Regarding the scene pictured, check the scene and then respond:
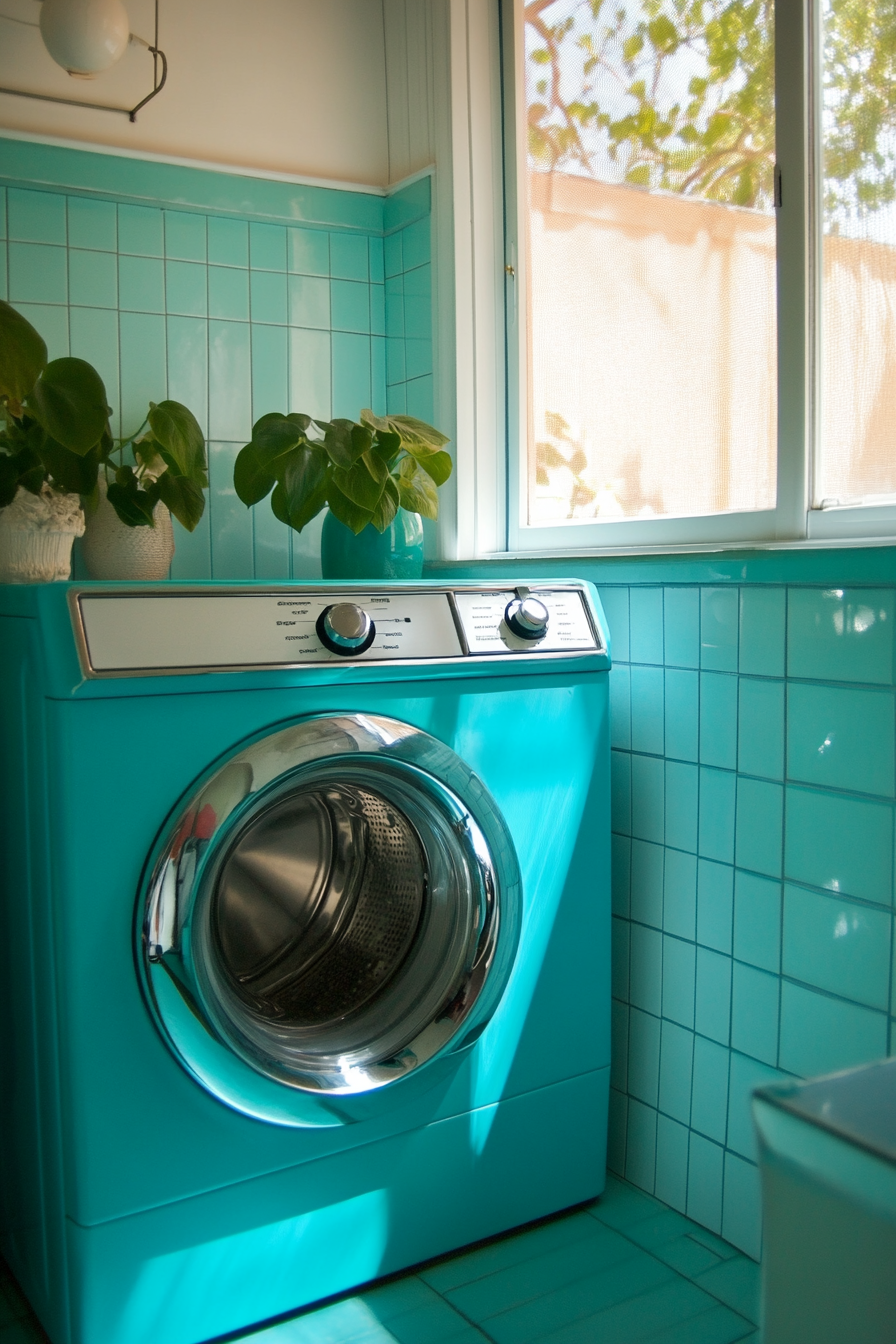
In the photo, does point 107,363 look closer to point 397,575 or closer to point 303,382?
point 303,382

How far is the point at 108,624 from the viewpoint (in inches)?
44.8

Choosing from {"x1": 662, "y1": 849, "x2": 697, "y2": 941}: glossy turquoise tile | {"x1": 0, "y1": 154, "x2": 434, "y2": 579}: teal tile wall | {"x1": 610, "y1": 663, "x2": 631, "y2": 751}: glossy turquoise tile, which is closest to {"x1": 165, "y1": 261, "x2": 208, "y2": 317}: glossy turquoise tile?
{"x1": 0, "y1": 154, "x2": 434, "y2": 579}: teal tile wall

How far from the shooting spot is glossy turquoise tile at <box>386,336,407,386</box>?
2102mm

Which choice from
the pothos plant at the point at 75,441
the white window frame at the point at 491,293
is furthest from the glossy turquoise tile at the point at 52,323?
the white window frame at the point at 491,293

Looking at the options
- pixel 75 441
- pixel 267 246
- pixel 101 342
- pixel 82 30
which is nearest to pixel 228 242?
pixel 267 246

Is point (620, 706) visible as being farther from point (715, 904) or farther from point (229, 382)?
point (229, 382)

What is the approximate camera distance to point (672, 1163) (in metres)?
1.57

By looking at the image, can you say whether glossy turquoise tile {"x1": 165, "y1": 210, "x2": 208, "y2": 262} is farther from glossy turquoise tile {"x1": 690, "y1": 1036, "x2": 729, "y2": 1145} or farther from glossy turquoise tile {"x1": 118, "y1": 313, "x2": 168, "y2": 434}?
glossy turquoise tile {"x1": 690, "y1": 1036, "x2": 729, "y2": 1145}

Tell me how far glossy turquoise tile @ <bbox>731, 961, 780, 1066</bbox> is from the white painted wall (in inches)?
63.2

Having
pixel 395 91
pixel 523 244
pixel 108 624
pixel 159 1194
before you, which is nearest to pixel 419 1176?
pixel 159 1194

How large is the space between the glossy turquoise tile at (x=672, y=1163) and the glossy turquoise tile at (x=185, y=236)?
162cm

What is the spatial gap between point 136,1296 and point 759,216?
5.04ft

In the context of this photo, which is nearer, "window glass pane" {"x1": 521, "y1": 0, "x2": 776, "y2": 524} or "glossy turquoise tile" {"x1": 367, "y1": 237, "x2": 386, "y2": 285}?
"window glass pane" {"x1": 521, "y1": 0, "x2": 776, "y2": 524}

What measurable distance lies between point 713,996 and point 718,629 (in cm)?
51
